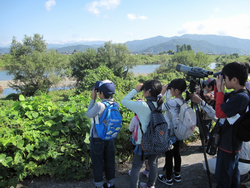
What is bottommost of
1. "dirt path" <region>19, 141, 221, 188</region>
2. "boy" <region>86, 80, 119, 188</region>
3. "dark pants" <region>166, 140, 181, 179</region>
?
"dirt path" <region>19, 141, 221, 188</region>

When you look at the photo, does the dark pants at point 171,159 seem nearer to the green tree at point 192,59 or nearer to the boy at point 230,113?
the boy at point 230,113

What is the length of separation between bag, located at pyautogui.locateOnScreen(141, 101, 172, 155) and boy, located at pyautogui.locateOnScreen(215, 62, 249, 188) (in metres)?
0.63

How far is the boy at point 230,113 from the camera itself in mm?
1754

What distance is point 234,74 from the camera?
5.94 ft

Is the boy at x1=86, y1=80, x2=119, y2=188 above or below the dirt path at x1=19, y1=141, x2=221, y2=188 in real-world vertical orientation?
above

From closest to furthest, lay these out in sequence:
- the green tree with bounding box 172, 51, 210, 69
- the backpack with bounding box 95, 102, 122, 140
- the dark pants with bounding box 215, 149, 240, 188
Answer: the dark pants with bounding box 215, 149, 240, 188, the backpack with bounding box 95, 102, 122, 140, the green tree with bounding box 172, 51, 210, 69

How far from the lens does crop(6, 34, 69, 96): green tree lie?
25.2 m

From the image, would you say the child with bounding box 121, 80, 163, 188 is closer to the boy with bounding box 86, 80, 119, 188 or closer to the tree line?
the boy with bounding box 86, 80, 119, 188

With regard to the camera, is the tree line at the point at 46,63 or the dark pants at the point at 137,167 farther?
the tree line at the point at 46,63

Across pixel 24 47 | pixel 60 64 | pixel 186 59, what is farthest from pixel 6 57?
pixel 186 59

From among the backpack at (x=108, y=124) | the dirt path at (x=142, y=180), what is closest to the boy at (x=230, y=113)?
the dirt path at (x=142, y=180)

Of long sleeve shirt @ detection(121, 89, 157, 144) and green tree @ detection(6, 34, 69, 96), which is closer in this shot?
long sleeve shirt @ detection(121, 89, 157, 144)

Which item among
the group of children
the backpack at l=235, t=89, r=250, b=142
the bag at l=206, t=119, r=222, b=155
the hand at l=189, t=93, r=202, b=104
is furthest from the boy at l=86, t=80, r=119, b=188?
the backpack at l=235, t=89, r=250, b=142

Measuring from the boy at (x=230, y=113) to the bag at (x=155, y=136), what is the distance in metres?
0.63
